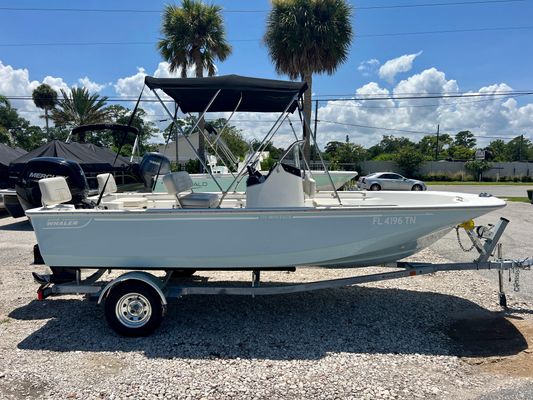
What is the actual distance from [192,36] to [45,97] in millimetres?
24052

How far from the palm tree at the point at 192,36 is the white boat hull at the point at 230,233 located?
17.7 metres

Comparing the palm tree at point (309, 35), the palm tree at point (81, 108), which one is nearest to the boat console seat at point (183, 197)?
the palm tree at point (309, 35)

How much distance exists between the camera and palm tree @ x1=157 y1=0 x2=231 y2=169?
19.9 meters

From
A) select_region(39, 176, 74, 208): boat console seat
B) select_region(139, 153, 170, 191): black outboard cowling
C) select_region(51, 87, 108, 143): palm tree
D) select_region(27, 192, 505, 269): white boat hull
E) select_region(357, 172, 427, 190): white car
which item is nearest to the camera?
select_region(27, 192, 505, 269): white boat hull

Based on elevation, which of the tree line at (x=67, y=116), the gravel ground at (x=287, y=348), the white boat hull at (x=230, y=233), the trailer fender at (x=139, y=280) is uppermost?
the tree line at (x=67, y=116)

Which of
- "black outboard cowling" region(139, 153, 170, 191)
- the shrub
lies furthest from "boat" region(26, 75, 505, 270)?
the shrub

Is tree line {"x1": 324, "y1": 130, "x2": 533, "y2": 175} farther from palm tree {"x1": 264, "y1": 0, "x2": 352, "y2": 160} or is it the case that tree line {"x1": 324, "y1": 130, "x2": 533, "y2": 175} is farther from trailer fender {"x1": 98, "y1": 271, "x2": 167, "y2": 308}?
trailer fender {"x1": 98, "y1": 271, "x2": 167, "y2": 308}

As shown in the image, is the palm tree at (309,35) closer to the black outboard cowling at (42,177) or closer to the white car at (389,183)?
the white car at (389,183)

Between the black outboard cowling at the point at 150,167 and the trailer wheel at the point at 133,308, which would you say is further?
the black outboard cowling at the point at 150,167

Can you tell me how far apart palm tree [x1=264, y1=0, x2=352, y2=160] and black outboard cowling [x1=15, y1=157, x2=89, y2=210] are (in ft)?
50.6

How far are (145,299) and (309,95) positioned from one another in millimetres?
14664

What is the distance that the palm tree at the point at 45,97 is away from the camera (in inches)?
1444

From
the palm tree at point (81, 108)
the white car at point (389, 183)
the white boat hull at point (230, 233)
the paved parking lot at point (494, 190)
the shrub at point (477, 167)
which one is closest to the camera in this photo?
the white boat hull at point (230, 233)

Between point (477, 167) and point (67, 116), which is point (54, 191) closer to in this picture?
point (67, 116)
